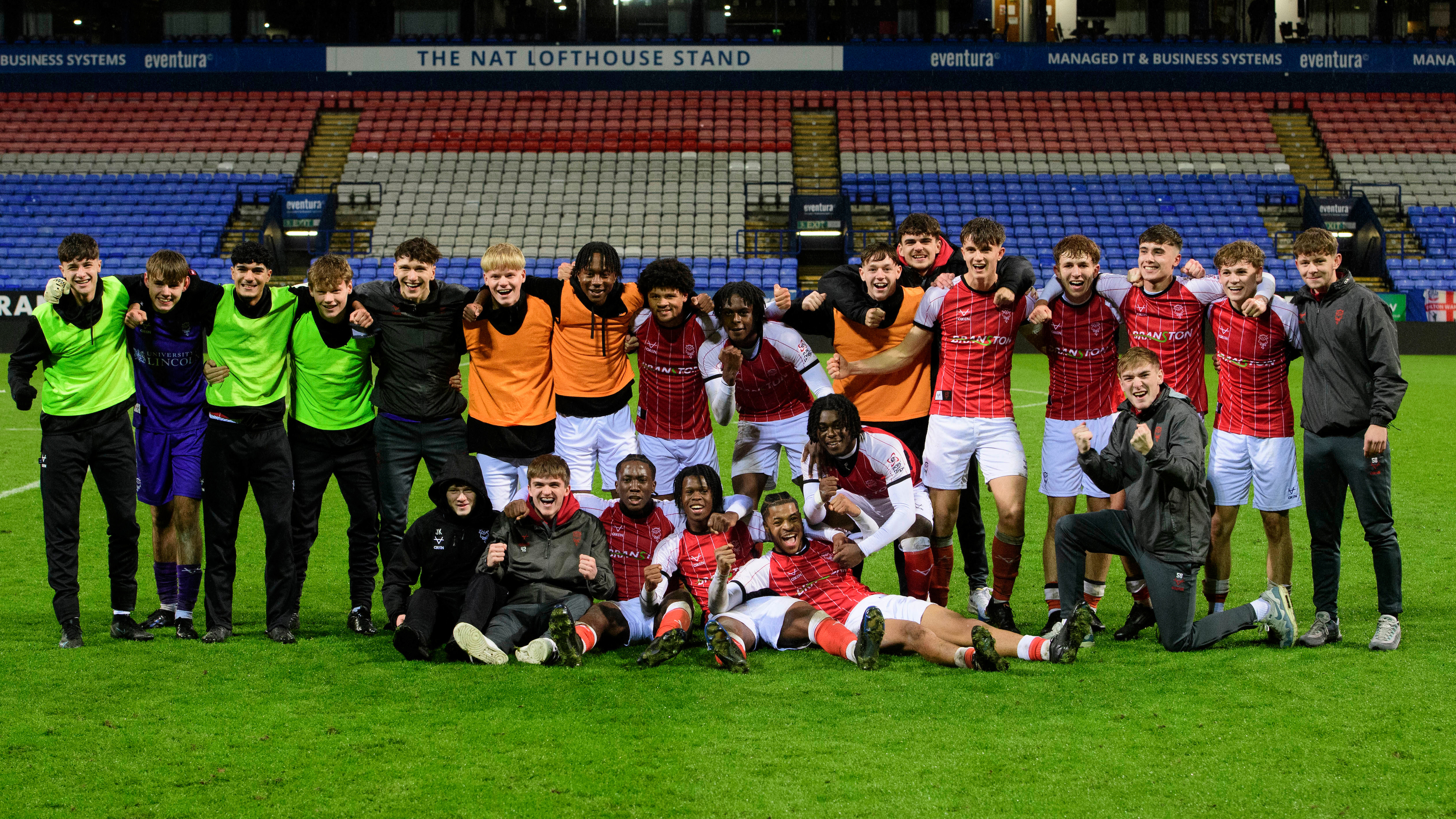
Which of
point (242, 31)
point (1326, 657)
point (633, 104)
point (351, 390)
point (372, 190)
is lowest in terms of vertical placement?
point (1326, 657)

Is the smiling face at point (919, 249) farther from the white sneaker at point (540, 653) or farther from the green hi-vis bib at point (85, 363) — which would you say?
the green hi-vis bib at point (85, 363)

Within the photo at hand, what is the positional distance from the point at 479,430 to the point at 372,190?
75.5 feet

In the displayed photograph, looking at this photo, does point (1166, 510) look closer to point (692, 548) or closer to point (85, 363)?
point (692, 548)

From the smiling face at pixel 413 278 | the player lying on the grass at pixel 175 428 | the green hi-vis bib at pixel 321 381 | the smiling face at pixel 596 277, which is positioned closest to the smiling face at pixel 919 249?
the smiling face at pixel 596 277

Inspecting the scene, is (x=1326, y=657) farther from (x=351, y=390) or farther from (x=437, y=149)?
(x=437, y=149)

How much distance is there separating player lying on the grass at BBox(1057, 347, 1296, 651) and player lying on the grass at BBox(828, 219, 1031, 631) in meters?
0.56

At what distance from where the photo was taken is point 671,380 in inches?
257

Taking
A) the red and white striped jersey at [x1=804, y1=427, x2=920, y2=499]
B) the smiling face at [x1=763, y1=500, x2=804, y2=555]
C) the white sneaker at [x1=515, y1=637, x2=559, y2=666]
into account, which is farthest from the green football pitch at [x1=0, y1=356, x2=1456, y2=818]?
the red and white striped jersey at [x1=804, y1=427, x2=920, y2=499]

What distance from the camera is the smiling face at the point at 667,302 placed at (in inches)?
244

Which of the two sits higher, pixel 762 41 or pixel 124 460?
pixel 762 41

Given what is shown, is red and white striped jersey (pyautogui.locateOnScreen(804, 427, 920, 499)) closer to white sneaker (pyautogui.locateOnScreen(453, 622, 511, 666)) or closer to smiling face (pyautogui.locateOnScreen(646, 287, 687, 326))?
smiling face (pyautogui.locateOnScreen(646, 287, 687, 326))

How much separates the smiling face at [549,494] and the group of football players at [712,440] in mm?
13

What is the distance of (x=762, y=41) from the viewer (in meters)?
30.2

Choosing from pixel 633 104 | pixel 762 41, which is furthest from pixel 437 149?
pixel 762 41
